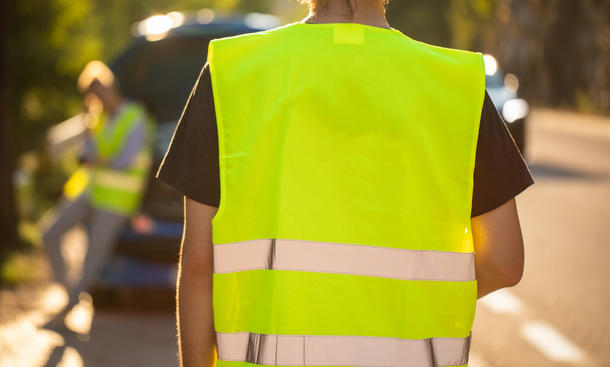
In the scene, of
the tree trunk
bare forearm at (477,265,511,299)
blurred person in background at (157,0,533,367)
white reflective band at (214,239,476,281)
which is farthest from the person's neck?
the tree trunk

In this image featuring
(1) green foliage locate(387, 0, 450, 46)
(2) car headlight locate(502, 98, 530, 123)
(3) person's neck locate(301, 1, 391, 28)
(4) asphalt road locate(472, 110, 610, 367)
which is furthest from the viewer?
(1) green foliage locate(387, 0, 450, 46)

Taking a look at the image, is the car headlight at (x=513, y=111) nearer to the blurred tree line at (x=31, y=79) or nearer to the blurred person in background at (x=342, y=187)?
the blurred person in background at (x=342, y=187)

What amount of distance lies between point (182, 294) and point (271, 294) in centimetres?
28

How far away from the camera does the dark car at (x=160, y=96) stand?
23.2 feet

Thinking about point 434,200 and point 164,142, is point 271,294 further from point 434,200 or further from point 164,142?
point 164,142

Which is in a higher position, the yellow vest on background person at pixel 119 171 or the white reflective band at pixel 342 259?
the white reflective band at pixel 342 259

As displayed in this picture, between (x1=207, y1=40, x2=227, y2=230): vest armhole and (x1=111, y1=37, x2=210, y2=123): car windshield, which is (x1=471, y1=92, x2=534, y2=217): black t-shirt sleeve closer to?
(x1=207, y1=40, x2=227, y2=230): vest armhole

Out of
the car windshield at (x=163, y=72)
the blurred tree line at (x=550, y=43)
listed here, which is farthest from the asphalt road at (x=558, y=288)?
the blurred tree line at (x=550, y=43)

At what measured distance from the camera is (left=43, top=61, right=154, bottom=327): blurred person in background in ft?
23.7

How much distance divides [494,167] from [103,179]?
5575 millimetres

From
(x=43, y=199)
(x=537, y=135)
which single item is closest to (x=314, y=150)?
(x=43, y=199)

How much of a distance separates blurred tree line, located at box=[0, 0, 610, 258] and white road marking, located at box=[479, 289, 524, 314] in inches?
167

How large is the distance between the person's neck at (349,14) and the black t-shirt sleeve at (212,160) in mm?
275

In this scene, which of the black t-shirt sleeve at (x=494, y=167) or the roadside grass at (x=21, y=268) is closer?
the black t-shirt sleeve at (x=494, y=167)
